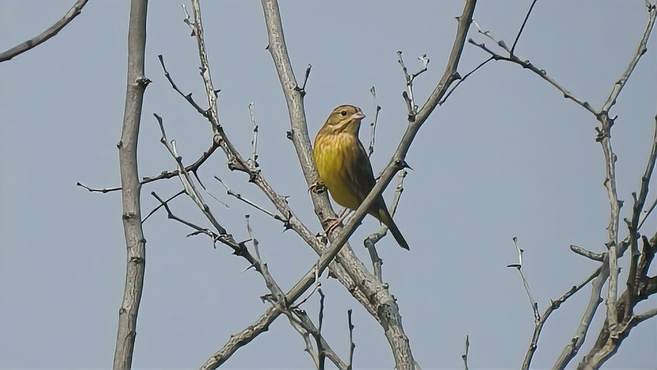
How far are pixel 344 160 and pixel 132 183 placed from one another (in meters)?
5.60

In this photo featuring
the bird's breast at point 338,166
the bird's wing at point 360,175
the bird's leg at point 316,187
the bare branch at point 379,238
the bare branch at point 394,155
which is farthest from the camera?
the bird's wing at point 360,175

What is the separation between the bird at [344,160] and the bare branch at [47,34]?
5.56 meters

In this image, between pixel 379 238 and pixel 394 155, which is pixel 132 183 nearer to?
pixel 394 155

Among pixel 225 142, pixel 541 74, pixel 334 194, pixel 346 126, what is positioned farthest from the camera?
pixel 346 126

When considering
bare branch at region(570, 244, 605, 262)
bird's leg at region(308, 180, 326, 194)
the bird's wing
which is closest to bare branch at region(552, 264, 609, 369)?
bare branch at region(570, 244, 605, 262)

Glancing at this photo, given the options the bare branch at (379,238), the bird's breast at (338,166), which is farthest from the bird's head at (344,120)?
the bare branch at (379,238)

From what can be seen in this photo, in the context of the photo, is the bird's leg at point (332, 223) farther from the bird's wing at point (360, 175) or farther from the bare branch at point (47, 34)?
the bare branch at point (47, 34)

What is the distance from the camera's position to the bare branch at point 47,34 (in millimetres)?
2570

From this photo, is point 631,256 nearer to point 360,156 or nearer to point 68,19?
point 68,19

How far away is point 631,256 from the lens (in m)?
3.64

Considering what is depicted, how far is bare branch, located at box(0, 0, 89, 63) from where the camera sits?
257 cm

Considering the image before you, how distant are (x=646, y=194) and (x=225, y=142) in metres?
2.45

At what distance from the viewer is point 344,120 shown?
30.7 ft

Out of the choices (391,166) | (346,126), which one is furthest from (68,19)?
(346,126)
